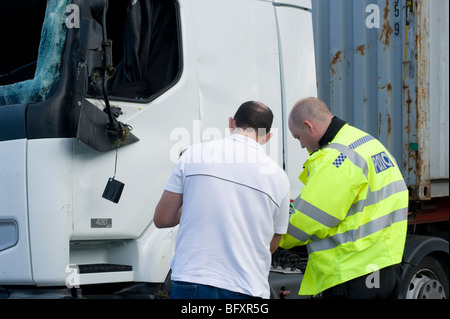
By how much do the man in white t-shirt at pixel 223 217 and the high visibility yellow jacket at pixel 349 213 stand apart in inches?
10.8

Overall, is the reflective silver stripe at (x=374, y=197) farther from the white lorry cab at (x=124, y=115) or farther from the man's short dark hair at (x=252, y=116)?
the white lorry cab at (x=124, y=115)

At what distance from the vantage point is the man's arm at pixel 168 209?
263 cm

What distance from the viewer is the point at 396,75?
4.68 metres

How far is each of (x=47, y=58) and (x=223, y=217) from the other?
116 centimetres

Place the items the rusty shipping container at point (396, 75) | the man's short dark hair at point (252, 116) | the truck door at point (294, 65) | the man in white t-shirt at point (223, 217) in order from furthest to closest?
1. the rusty shipping container at point (396, 75)
2. the truck door at point (294, 65)
3. the man's short dark hair at point (252, 116)
4. the man in white t-shirt at point (223, 217)

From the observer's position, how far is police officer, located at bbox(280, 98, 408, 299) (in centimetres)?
287

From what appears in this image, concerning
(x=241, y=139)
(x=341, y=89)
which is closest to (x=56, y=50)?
(x=241, y=139)

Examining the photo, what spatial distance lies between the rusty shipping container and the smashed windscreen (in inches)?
96.7

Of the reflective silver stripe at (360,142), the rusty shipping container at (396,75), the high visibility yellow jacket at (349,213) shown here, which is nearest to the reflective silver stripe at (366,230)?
the high visibility yellow jacket at (349,213)

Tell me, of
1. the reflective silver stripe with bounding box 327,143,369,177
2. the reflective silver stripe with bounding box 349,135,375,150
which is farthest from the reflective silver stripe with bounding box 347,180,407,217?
the reflective silver stripe with bounding box 349,135,375,150

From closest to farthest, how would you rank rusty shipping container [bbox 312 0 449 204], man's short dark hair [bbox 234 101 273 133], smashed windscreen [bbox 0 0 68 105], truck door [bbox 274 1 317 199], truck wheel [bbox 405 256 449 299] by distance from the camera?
man's short dark hair [bbox 234 101 273 133] < smashed windscreen [bbox 0 0 68 105] < truck door [bbox 274 1 317 199] < truck wheel [bbox 405 256 449 299] < rusty shipping container [bbox 312 0 449 204]

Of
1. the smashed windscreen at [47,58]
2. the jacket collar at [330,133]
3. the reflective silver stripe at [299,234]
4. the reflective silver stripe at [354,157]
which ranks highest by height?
the smashed windscreen at [47,58]

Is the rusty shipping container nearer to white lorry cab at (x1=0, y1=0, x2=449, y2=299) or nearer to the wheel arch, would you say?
white lorry cab at (x1=0, y1=0, x2=449, y2=299)

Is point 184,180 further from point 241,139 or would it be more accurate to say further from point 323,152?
point 323,152
